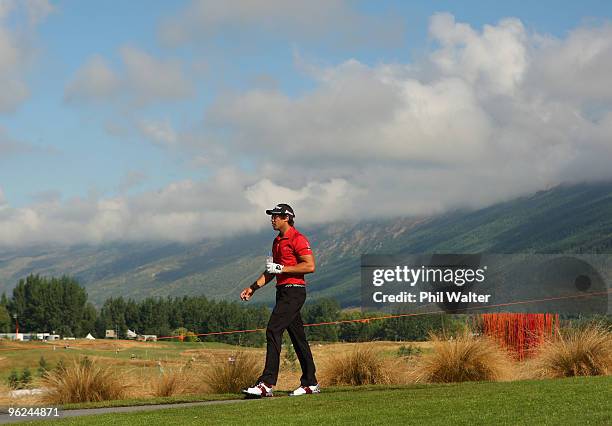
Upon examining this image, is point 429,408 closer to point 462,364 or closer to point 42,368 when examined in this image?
point 462,364

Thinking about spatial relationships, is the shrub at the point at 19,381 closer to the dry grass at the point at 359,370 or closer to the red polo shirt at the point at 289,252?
the dry grass at the point at 359,370

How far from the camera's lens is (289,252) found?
529 inches

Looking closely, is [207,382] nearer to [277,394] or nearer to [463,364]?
[277,394]

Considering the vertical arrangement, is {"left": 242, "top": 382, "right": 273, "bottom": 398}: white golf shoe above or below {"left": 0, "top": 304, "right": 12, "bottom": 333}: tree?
below

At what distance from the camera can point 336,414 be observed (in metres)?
10.7

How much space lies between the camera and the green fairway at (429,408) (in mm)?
9922

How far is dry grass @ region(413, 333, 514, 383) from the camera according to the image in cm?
1544

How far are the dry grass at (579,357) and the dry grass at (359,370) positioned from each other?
8.12 ft

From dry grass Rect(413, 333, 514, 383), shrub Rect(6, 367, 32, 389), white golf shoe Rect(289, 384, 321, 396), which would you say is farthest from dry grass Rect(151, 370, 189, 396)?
shrub Rect(6, 367, 32, 389)

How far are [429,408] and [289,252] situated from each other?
3.52 metres

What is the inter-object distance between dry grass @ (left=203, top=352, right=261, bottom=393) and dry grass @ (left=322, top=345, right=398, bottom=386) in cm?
136

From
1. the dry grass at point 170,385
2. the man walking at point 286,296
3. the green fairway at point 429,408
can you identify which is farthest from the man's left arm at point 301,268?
the dry grass at point 170,385

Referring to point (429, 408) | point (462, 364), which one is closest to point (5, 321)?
point (462, 364)

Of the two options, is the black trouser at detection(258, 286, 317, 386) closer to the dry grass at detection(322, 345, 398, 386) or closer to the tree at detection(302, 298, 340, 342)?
the dry grass at detection(322, 345, 398, 386)
